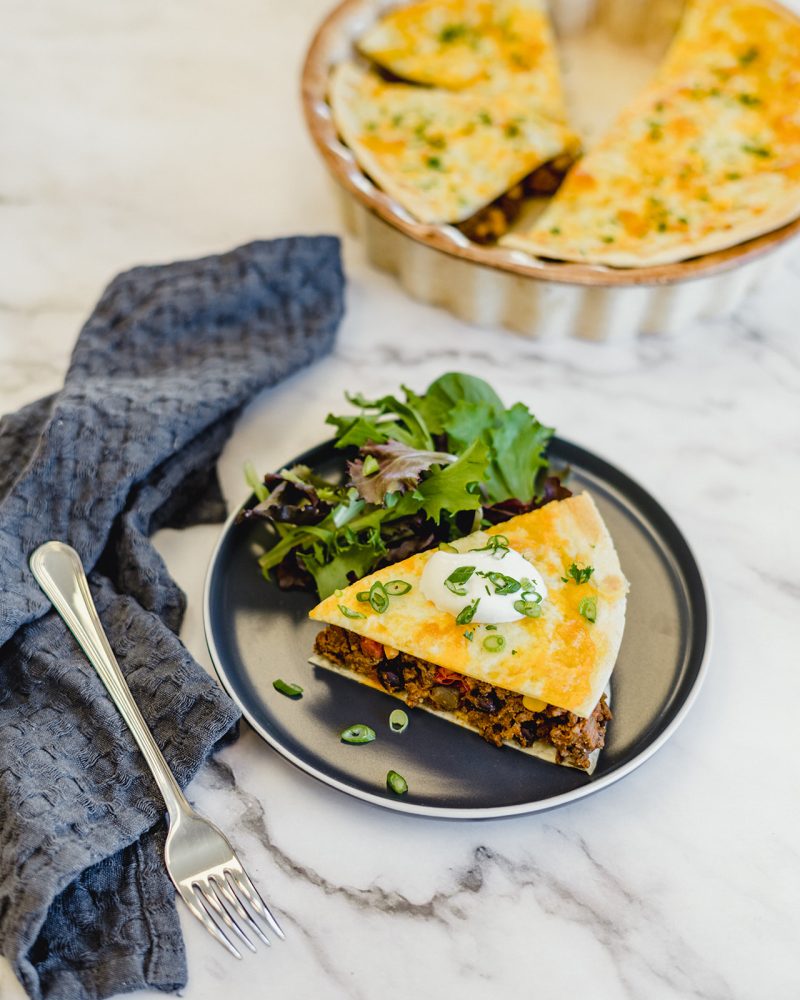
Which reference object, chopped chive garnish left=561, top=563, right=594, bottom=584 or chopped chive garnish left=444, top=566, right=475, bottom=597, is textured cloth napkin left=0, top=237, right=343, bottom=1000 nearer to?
chopped chive garnish left=444, top=566, right=475, bottom=597

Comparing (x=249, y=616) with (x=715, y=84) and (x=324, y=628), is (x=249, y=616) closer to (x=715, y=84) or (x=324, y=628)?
(x=324, y=628)

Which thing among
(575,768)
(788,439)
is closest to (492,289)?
(788,439)

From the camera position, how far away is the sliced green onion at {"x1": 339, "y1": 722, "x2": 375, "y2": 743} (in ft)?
7.58

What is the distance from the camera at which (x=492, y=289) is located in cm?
329

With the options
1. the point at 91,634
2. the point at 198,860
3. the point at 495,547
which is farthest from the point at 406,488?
the point at 198,860

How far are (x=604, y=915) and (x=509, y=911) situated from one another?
20 cm

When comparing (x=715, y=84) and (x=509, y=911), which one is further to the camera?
(x=715, y=84)

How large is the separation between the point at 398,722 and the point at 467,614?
11.8 inches

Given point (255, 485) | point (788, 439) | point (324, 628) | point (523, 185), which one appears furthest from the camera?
point (523, 185)

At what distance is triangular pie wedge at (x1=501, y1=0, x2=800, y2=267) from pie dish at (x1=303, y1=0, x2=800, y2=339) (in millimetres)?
61

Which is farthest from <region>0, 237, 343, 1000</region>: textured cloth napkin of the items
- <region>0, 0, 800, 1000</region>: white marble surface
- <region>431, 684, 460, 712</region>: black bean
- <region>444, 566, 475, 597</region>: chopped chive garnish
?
<region>444, 566, 475, 597</region>: chopped chive garnish

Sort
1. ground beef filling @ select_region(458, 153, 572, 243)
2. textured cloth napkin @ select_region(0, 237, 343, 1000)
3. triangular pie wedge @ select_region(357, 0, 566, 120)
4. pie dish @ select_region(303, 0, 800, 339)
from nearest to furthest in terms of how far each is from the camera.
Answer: textured cloth napkin @ select_region(0, 237, 343, 1000), pie dish @ select_region(303, 0, 800, 339), ground beef filling @ select_region(458, 153, 572, 243), triangular pie wedge @ select_region(357, 0, 566, 120)

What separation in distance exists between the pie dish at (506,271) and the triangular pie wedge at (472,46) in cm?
13

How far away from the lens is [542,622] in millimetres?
2361
